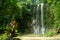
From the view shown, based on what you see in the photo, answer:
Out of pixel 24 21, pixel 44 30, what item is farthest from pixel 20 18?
pixel 44 30

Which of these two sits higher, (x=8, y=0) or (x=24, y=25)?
(x=8, y=0)

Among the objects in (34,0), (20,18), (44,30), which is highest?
(34,0)

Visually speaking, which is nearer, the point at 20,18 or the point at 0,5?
the point at 0,5

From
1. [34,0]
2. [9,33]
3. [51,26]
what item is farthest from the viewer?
[34,0]

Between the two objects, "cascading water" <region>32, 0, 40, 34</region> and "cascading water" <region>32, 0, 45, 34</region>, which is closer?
"cascading water" <region>32, 0, 45, 34</region>

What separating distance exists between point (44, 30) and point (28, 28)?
172 centimetres

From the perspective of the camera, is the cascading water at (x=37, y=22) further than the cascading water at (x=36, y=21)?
No

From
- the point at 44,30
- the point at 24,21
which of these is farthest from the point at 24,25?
the point at 44,30

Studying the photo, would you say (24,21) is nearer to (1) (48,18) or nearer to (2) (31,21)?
(2) (31,21)

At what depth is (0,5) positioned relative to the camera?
13.4 m

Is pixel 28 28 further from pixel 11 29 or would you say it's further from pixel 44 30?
pixel 11 29

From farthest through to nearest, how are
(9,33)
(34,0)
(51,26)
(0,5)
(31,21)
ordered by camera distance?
(34,0), (31,21), (51,26), (0,5), (9,33)

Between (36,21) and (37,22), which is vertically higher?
(36,21)

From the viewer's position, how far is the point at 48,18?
2139 cm
